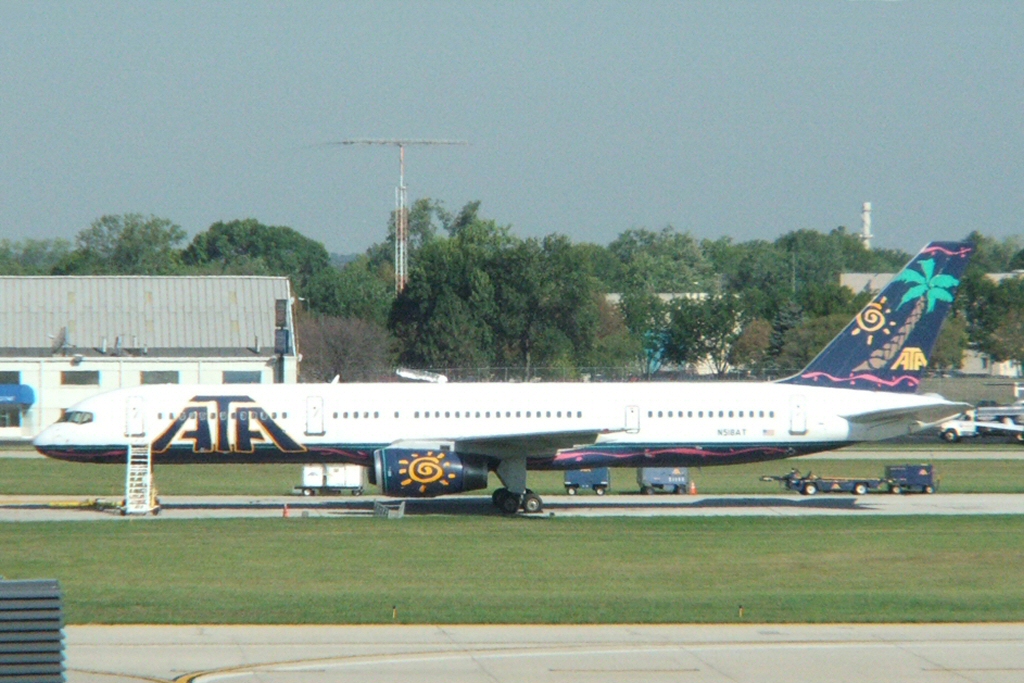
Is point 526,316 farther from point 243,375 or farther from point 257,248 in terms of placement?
point 257,248

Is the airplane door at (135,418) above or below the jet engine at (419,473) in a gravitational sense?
above

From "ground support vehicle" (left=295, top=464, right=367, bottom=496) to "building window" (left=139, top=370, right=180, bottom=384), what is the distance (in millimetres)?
31663

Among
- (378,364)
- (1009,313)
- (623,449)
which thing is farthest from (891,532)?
(1009,313)

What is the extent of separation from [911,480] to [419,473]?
1797 cm

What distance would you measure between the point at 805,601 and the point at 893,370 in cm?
1855

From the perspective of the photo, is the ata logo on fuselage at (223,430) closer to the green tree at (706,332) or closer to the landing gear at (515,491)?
the landing gear at (515,491)

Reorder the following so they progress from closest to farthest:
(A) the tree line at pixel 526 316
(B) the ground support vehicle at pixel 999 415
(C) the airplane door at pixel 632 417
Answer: (C) the airplane door at pixel 632 417 → (B) the ground support vehicle at pixel 999 415 → (A) the tree line at pixel 526 316

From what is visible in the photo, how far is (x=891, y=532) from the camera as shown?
106 ft

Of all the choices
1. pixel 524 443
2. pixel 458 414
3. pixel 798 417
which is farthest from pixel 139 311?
pixel 798 417

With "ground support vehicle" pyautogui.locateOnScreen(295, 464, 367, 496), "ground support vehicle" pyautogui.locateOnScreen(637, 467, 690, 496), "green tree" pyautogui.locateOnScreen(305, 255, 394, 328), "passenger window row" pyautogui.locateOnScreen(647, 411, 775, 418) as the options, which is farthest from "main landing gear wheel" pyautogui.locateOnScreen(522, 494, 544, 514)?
"green tree" pyautogui.locateOnScreen(305, 255, 394, 328)

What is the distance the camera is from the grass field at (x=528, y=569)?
70.5ft

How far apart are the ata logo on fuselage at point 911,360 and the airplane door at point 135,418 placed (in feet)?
74.6

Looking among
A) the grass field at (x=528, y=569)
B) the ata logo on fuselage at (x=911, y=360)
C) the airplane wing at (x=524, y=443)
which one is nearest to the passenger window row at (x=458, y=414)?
the airplane wing at (x=524, y=443)

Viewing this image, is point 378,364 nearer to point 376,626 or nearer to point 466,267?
point 466,267
